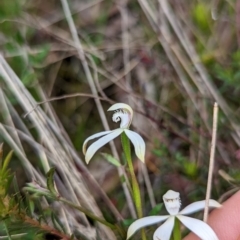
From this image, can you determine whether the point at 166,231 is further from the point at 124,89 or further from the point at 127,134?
the point at 124,89

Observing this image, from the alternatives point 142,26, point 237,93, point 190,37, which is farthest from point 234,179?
point 142,26

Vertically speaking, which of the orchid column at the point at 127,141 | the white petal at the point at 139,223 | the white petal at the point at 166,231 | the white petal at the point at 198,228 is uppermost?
the orchid column at the point at 127,141

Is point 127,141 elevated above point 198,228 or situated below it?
above

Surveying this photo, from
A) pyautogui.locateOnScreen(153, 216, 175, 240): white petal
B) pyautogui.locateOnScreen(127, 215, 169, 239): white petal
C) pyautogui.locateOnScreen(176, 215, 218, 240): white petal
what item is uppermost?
pyautogui.locateOnScreen(127, 215, 169, 239): white petal

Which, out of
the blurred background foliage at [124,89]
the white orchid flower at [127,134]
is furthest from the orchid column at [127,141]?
the blurred background foliage at [124,89]

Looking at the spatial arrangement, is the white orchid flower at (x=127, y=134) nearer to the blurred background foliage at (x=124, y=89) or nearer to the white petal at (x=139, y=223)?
the white petal at (x=139, y=223)

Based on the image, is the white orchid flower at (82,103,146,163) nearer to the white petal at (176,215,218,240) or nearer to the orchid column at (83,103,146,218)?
the orchid column at (83,103,146,218)

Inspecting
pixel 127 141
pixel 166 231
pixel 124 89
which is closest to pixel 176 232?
pixel 166 231

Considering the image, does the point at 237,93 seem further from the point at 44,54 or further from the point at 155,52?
the point at 44,54

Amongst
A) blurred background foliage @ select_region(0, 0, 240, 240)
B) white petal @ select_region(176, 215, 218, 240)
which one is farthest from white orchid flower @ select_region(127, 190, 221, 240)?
blurred background foliage @ select_region(0, 0, 240, 240)

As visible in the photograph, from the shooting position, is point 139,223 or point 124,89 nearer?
point 139,223
